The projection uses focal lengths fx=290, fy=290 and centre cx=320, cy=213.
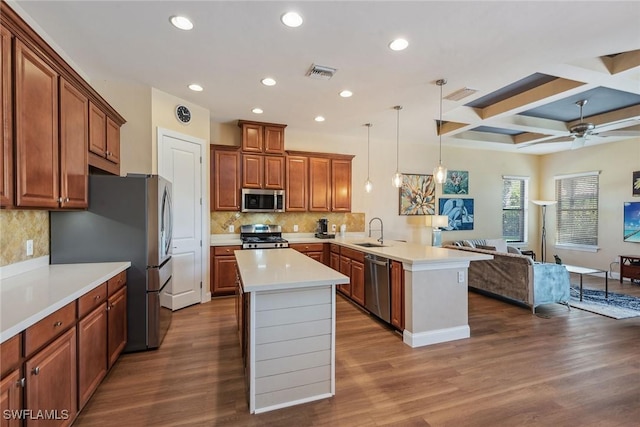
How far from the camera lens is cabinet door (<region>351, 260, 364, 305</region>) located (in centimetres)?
405

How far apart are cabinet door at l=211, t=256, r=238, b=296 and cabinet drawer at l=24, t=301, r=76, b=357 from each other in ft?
9.23

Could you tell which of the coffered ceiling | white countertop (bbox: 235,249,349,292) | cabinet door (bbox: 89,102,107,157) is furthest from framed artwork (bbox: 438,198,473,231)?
cabinet door (bbox: 89,102,107,157)

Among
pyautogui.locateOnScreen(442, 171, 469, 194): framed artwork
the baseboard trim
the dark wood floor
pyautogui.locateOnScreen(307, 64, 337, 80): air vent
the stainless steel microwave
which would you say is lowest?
the dark wood floor

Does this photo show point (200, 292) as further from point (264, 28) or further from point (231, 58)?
point (264, 28)

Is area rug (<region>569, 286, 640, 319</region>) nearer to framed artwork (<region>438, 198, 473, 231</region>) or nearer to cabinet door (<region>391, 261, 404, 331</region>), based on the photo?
framed artwork (<region>438, 198, 473, 231</region>)

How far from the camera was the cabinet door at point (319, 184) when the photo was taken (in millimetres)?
5398

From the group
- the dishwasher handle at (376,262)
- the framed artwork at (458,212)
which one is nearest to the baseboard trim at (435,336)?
the dishwasher handle at (376,262)

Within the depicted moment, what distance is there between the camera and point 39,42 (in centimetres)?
188

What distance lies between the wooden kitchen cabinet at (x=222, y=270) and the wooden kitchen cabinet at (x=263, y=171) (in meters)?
1.16

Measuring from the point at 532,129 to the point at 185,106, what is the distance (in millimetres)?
5842

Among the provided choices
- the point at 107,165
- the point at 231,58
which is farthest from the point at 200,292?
the point at 231,58

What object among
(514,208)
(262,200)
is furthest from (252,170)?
(514,208)

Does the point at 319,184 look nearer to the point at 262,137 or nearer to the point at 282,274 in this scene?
the point at 262,137

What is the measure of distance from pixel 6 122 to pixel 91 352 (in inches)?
60.9
